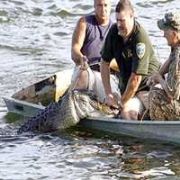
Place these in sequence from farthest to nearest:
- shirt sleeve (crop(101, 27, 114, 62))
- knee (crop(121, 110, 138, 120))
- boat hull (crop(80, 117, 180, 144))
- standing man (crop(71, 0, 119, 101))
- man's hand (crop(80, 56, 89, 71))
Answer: standing man (crop(71, 0, 119, 101)), man's hand (crop(80, 56, 89, 71)), shirt sleeve (crop(101, 27, 114, 62)), knee (crop(121, 110, 138, 120)), boat hull (crop(80, 117, 180, 144))

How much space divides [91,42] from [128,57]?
1.18m

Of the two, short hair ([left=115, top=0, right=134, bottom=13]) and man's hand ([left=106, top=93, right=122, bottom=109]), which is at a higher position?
short hair ([left=115, top=0, right=134, bottom=13])

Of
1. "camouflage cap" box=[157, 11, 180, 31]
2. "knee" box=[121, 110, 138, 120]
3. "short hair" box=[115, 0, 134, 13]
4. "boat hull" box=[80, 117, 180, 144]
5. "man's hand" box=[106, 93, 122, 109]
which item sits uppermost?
"short hair" box=[115, 0, 134, 13]

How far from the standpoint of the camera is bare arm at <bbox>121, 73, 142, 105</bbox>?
807 cm

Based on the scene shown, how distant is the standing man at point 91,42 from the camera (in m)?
8.95

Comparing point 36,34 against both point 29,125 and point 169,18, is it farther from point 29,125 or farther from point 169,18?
point 169,18

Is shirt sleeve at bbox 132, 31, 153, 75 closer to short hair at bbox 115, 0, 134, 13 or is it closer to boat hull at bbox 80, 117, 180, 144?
short hair at bbox 115, 0, 134, 13

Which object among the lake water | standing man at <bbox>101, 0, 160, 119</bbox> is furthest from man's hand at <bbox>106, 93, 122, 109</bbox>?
the lake water

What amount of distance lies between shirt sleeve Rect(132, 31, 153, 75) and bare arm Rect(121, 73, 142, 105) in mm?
67

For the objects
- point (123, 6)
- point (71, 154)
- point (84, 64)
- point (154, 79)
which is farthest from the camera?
point (84, 64)

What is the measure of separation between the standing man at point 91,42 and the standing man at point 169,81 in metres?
1.14

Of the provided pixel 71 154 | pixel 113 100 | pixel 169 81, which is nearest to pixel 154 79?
pixel 169 81

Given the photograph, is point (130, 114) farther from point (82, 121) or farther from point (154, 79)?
point (82, 121)

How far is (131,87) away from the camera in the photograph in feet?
26.6
